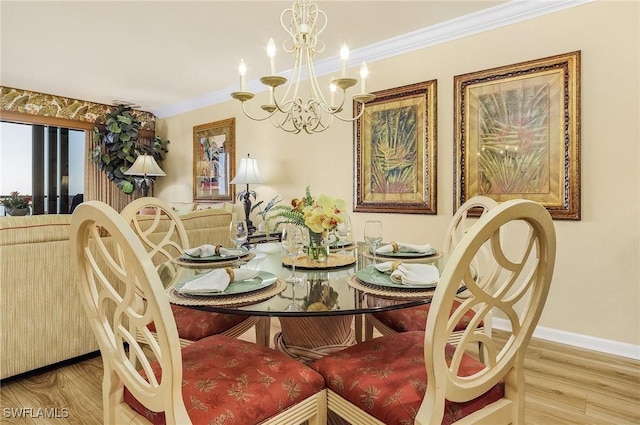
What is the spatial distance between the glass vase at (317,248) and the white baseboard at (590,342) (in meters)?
1.93

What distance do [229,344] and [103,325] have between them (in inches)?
16.2

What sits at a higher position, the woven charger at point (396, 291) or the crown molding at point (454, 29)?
the crown molding at point (454, 29)

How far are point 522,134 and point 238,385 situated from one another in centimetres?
254

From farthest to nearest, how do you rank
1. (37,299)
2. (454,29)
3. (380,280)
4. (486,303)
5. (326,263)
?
1. (454,29)
2. (37,299)
3. (326,263)
4. (380,280)
5. (486,303)

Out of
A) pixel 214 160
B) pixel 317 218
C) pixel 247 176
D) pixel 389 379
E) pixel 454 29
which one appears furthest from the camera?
pixel 214 160

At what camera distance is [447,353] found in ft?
4.11

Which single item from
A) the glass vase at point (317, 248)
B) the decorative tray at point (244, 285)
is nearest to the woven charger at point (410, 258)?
the glass vase at point (317, 248)

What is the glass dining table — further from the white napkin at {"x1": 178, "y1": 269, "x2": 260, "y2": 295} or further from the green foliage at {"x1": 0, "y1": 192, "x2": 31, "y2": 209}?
the green foliage at {"x1": 0, "y1": 192, "x2": 31, "y2": 209}

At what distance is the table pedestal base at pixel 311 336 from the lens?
5.56ft

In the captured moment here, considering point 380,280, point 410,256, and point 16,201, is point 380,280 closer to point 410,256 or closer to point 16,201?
point 410,256

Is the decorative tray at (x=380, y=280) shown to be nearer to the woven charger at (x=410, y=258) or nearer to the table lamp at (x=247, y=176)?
the woven charger at (x=410, y=258)

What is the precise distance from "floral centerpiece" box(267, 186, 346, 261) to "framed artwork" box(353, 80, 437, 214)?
68.8 inches

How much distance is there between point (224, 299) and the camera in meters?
1.13

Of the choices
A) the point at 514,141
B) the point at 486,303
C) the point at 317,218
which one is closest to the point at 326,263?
the point at 317,218
